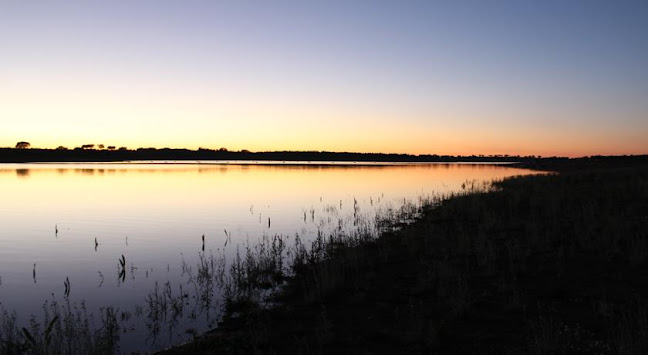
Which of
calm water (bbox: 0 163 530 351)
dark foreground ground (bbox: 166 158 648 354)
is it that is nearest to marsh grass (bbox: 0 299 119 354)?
calm water (bbox: 0 163 530 351)

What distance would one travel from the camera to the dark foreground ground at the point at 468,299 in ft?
26.9

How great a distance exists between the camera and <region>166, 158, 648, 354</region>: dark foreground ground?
26.9ft

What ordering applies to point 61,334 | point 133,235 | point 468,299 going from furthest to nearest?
point 133,235 < point 468,299 < point 61,334

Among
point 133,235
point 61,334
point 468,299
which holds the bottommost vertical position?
point 133,235

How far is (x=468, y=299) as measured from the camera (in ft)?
32.7

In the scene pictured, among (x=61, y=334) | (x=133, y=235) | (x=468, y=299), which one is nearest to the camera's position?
(x=61, y=334)

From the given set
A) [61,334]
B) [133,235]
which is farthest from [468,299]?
[133,235]

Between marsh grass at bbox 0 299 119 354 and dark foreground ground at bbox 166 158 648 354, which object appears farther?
marsh grass at bbox 0 299 119 354

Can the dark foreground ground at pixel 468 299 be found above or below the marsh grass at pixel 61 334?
above

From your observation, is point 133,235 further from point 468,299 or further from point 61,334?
point 468,299

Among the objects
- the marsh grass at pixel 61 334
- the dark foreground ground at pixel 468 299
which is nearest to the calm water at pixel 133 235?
the marsh grass at pixel 61 334

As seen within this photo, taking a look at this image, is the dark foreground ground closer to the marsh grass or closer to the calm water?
the marsh grass

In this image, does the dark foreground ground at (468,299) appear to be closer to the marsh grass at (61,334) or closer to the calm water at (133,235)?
the marsh grass at (61,334)

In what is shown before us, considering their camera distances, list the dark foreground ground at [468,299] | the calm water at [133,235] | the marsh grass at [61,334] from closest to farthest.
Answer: the dark foreground ground at [468,299], the marsh grass at [61,334], the calm water at [133,235]
